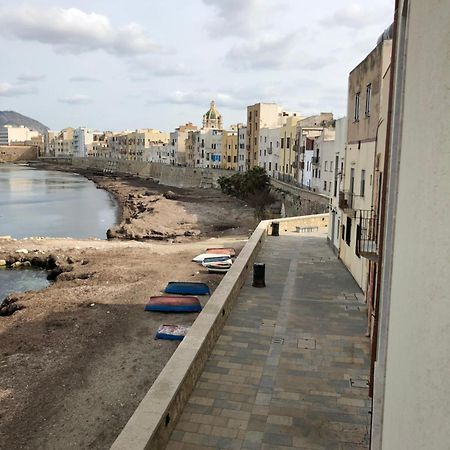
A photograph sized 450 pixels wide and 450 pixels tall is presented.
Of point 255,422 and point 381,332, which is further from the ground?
point 381,332

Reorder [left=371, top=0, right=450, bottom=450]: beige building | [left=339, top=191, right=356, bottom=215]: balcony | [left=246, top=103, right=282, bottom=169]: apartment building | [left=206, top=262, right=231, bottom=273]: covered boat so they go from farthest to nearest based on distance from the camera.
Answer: [left=246, top=103, right=282, bottom=169]: apartment building
[left=206, top=262, right=231, bottom=273]: covered boat
[left=339, top=191, right=356, bottom=215]: balcony
[left=371, top=0, right=450, bottom=450]: beige building

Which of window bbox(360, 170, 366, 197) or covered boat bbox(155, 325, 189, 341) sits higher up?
window bbox(360, 170, 366, 197)

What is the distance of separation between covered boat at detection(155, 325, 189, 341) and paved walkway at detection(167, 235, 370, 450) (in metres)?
3.08

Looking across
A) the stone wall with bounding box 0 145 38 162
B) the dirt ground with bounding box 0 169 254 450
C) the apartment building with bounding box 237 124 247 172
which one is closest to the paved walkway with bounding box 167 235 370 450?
the dirt ground with bounding box 0 169 254 450

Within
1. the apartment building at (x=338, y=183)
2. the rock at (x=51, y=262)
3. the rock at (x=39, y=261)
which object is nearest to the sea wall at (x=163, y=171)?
the rock at (x=39, y=261)

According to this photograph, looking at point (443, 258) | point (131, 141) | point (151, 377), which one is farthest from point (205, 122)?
point (443, 258)

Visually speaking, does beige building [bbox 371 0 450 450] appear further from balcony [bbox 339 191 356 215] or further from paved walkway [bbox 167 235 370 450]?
balcony [bbox 339 191 356 215]

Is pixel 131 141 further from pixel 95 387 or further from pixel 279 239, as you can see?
pixel 95 387

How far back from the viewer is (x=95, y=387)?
14164 mm

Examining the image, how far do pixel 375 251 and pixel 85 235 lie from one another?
44.3 meters

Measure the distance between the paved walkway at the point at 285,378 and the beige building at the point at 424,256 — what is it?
3.49m

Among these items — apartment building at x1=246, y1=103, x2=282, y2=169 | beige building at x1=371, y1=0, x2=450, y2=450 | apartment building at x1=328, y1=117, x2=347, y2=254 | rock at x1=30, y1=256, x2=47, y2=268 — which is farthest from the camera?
Answer: apartment building at x1=246, y1=103, x2=282, y2=169

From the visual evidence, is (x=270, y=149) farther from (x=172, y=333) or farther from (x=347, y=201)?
(x=172, y=333)

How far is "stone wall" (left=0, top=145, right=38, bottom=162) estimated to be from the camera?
190m
